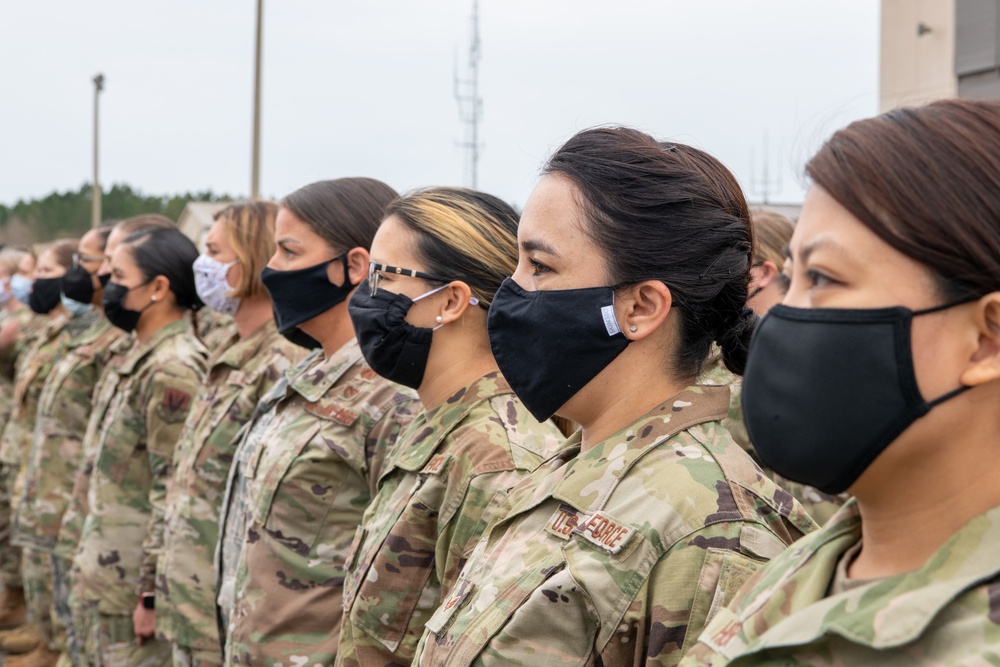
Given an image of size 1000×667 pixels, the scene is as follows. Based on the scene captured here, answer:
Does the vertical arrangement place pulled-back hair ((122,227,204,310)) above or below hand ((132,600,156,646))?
above

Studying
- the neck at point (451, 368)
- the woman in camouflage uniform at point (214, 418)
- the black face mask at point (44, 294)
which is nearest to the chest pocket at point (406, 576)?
the neck at point (451, 368)

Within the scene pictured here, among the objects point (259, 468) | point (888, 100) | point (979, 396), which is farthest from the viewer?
point (888, 100)

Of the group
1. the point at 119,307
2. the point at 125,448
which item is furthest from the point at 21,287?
the point at 125,448

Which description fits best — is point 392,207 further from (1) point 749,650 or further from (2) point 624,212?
(1) point 749,650

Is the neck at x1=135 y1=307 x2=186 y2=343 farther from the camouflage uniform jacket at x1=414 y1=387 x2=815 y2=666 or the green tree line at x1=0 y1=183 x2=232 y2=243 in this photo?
the green tree line at x1=0 y1=183 x2=232 y2=243

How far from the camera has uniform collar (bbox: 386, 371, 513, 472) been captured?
2.62m

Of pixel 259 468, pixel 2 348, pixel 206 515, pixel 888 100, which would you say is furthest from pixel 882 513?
pixel 888 100

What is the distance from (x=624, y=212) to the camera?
2.03m

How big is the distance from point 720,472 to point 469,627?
0.52 metres

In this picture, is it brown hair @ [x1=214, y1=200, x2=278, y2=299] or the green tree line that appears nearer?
brown hair @ [x1=214, y1=200, x2=278, y2=299]

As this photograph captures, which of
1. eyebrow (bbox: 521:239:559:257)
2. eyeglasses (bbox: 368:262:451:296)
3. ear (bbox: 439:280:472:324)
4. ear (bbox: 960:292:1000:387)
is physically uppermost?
eyebrow (bbox: 521:239:559:257)

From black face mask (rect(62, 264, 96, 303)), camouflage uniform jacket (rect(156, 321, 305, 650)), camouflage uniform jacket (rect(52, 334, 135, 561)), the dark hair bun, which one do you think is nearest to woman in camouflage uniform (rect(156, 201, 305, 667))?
camouflage uniform jacket (rect(156, 321, 305, 650))

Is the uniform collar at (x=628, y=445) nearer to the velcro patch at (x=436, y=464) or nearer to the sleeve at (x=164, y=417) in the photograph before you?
Answer: the velcro patch at (x=436, y=464)

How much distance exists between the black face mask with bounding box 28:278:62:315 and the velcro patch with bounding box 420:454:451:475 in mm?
6480
